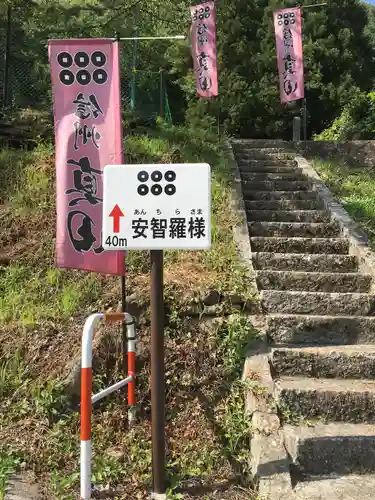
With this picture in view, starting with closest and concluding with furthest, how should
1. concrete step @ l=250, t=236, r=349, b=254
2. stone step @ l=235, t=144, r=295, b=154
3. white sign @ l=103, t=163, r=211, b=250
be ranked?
1. white sign @ l=103, t=163, r=211, b=250
2. concrete step @ l=250, t=236, r=349, b=254
3. stone step @ l=235, t=144, r=295, b=154

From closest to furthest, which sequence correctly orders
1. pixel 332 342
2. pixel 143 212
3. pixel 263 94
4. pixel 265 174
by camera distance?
1. pixel 143 212
2. pixel 332 342
3. pixel 265 174
4. pixel 263 94

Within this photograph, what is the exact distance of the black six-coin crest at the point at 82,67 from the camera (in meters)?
3.79

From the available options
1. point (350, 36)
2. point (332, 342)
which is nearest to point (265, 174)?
point (332, 342)

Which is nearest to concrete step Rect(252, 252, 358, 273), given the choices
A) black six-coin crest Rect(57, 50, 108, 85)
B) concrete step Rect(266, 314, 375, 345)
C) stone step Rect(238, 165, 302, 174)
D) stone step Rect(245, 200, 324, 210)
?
concrete step Rect(266, 314, 375, 345)

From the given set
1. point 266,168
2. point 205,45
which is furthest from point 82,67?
point 205,45

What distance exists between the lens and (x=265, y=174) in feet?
26.1

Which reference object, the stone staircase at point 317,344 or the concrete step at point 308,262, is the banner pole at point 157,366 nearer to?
the stone staircase at point 317,344

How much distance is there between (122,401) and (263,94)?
12.5 m

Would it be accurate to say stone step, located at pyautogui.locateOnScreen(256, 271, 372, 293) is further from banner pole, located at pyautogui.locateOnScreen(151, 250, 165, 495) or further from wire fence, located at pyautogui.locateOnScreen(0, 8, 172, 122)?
wire fence, located at pyautogui.locateOnScreen(0, 8, 172, 122)

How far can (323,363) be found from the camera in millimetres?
3826

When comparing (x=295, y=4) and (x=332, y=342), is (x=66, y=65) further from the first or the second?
(x=295, y=4)

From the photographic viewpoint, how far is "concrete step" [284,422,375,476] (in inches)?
122

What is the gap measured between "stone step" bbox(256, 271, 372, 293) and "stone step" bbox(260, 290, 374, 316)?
0.35 meters

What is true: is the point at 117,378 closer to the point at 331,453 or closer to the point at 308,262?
the point at 331,453
